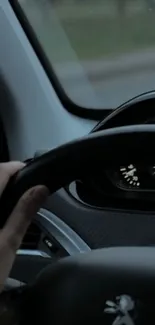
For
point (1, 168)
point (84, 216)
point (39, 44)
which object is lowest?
point (84, 216)

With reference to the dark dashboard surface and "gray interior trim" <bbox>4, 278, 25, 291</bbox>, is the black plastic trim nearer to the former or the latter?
the dark dashboard surface

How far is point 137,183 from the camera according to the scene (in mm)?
1509

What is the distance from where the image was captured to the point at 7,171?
2.61 ft

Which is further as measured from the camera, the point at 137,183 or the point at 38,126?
the point at 38,126

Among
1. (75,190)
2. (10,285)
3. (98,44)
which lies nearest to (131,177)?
(75,190)

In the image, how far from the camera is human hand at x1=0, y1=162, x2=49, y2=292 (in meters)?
0.77

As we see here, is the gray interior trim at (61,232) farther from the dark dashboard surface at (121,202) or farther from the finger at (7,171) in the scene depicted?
the finger at (7,171)

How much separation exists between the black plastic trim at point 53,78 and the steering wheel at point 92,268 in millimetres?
1184

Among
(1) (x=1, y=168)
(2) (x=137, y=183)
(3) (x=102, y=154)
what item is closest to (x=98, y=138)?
(3) (x=102, y=154)

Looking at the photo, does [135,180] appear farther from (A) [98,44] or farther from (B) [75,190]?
(A) [98,44]

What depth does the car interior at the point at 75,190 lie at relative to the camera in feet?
2.44

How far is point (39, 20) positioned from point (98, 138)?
5.07ft

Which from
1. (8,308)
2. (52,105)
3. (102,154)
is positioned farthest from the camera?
(52,105)

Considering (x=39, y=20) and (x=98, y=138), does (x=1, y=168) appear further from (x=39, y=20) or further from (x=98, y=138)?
(x=39, y=20)
